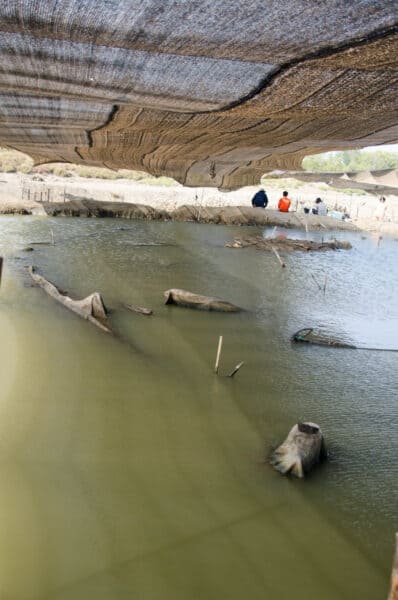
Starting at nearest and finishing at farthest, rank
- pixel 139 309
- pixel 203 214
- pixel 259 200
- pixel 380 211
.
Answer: pixel 139 309
pixel 259 200
pixel 203 214
pixel 380 211

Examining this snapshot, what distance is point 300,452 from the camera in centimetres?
436

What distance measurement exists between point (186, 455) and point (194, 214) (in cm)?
1584

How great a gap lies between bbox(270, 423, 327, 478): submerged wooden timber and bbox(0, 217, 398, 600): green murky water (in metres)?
0.11

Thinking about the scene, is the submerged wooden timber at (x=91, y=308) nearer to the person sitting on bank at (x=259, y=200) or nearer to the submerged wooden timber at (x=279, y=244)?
the submerged wooden timber at (x=279, y=244)

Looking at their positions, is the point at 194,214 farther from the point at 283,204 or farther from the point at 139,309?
the point at 139,309

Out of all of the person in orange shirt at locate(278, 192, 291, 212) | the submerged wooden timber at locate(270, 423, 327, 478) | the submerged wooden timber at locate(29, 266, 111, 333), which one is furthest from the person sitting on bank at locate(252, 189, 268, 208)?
the submerged wooden timber at locate(270, 423, 327, 478)

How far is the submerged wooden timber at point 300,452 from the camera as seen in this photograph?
437 centimetres

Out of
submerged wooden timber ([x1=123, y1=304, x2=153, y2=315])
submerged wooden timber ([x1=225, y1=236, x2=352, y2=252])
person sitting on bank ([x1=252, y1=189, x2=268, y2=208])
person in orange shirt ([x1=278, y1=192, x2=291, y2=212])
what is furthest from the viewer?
person in orange shirt ([x1=278, y1=192, x2=291, y2=212])

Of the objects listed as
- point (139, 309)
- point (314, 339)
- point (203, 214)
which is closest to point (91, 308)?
point (139, 309)

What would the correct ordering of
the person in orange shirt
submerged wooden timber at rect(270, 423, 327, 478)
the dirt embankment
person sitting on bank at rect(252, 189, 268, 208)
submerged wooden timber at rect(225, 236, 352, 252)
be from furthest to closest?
the person in orange shirt, the dirt embankment, person sitting on bank at rect(252, 189, 268, 208), submerged wooden timber at rect(225, 236, 352, 252), submerged wooden timber at rect(270, 423, 327, 478)

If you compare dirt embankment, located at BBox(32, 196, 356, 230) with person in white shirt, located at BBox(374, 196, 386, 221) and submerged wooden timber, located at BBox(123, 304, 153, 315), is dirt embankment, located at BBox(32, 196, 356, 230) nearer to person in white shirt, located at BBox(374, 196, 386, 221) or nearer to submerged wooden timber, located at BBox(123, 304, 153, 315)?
person in white shirt, located at BBox(374, 196, 386, 221)

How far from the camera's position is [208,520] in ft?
12.4

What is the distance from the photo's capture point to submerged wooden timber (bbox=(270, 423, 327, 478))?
437 centimetres

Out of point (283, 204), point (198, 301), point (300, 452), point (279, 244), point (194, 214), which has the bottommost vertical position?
point (300, 452)
